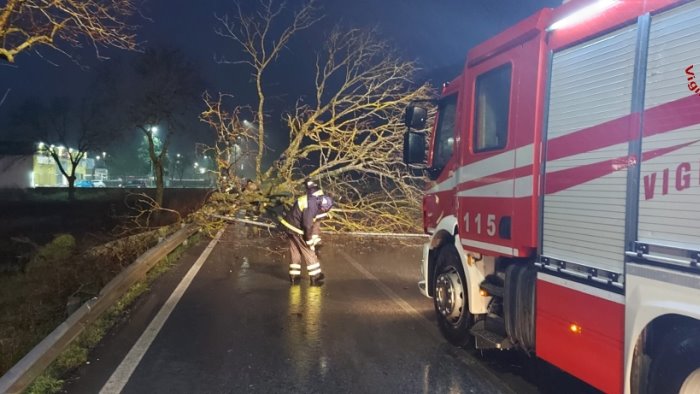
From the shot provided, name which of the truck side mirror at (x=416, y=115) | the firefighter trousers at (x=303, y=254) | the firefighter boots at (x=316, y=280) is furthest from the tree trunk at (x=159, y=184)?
the truck side mirror at (x=416, y=115)

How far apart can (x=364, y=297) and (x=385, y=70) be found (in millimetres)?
7662

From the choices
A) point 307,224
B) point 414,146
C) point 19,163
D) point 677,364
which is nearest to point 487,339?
point 677,364

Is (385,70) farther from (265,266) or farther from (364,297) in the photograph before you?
(364,297)

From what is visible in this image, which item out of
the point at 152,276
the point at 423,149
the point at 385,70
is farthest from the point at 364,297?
the point at 385,70

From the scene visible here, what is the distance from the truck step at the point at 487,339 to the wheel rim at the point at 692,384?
5.75 ft

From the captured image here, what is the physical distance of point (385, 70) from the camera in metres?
14.3

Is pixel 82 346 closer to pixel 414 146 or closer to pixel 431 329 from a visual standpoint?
pixel 431 329

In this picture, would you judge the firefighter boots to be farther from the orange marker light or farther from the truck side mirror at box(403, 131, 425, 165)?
the orange marker light

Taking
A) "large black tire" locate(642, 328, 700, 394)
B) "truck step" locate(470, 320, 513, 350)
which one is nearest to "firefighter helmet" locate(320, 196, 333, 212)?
"truck step" locate(470, 320, 513, 350)

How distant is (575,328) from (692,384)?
31.7 inches

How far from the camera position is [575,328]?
145 inches

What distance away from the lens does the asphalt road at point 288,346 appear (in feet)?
15.3

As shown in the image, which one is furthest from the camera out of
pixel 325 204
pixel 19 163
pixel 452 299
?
pixel 19 163

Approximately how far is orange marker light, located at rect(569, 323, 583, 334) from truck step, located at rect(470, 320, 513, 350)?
1015mm
